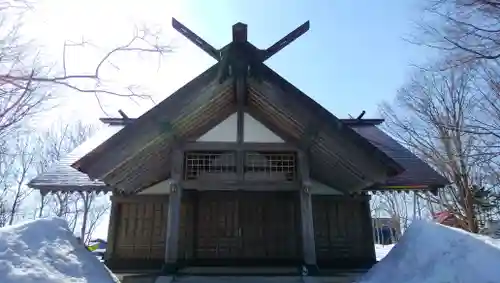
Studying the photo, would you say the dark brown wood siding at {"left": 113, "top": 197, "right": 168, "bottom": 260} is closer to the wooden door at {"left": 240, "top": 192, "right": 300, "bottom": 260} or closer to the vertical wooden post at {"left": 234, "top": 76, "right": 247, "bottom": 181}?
the wooden door at {"left": 240, "top": 192, "right": 300, "bottom": 260}

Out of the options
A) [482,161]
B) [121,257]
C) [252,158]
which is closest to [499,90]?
[482,161]

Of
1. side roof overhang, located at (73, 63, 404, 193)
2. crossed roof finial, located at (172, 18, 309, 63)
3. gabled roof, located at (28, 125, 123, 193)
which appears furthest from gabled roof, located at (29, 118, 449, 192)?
crossed roof finial, located at (172, 18, 309, 63)

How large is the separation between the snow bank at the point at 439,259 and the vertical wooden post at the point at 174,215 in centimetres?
303

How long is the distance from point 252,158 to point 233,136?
22.4 inches

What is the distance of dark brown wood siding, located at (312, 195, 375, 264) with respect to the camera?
8633 mm

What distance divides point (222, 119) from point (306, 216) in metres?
2.40

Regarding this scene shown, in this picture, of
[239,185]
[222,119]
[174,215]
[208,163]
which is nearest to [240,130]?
[222,119]

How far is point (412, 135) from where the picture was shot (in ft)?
50.6

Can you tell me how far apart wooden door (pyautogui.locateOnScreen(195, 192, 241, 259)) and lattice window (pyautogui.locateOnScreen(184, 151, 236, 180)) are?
1.84 meters

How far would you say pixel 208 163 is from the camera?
702 centimetres

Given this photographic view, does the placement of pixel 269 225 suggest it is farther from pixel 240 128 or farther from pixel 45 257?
pixel 45 257

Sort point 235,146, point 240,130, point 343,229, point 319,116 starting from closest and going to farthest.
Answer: point 319,116
point 235,146
point 240,130
point 343,229

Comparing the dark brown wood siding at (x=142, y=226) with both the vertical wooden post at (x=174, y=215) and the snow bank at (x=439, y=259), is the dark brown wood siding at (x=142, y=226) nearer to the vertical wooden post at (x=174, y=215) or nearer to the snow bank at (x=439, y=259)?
the vertical wooden post at (x=174, y=215)

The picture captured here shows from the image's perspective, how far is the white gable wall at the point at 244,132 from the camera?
695 cm
